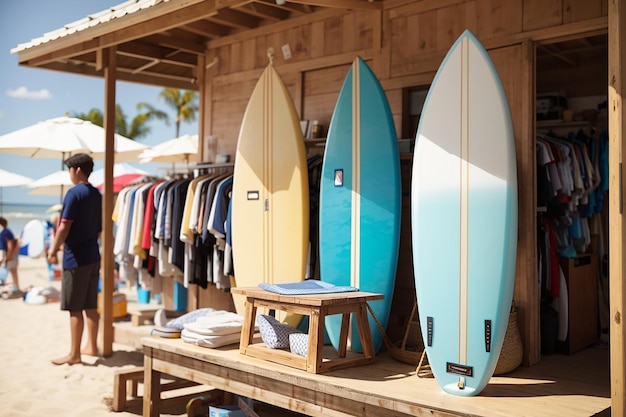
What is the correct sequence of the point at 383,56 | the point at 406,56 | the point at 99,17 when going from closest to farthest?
the point at 406,56 < the point at 383,56 < the point at 99,17

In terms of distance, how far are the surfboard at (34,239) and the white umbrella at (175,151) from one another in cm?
268

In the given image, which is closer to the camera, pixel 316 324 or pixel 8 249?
pixel 316 324

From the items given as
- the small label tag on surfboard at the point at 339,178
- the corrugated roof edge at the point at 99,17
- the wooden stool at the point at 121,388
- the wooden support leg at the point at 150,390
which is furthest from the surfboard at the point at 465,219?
the wooden stool at the point at 121,388

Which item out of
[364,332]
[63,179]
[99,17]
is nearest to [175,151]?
[63,179]

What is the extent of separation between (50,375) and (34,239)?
813cm

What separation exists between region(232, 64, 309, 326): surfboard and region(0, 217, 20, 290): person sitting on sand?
7.24 meters

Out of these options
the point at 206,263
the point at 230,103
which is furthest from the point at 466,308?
the point at 230,103

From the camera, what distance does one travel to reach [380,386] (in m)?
3.19

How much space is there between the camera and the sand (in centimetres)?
421

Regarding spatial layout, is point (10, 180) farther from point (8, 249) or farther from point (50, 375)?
point (50, 375)

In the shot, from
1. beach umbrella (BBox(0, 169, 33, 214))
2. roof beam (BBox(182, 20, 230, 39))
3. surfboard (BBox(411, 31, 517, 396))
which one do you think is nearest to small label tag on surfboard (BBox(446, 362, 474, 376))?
surfboard (BBox(411, 31, 517, 396))

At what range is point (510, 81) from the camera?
12.7 ft

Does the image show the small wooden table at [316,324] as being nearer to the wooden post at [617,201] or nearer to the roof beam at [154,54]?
the wooden post at [617,201]

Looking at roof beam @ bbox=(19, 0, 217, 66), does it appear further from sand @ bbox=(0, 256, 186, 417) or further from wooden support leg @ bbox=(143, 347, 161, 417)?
sand @ bbox=(0, 256, 186, 417)
